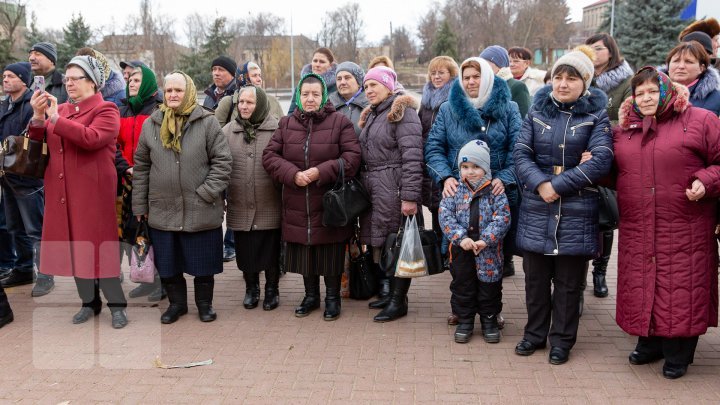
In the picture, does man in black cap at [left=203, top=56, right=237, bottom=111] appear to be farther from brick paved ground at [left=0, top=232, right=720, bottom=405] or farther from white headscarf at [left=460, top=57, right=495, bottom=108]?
white headscarf at [left=460, top=57, right=495, bottom=108]

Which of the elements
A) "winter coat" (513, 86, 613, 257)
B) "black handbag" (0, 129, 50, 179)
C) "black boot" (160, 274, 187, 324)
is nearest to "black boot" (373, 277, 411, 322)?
"winter coat" (513, 86, 613, 257)

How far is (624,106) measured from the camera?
3.98 metres

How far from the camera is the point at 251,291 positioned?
216 inches

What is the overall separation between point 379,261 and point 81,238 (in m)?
2.39

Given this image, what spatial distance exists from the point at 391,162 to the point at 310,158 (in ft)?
2.14

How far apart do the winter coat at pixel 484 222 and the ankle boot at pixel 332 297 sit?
1.16 m

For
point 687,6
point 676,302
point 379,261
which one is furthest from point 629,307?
point 687,6

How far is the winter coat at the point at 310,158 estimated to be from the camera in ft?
16.2

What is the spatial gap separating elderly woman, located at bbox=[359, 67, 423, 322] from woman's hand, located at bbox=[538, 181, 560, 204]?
110cm

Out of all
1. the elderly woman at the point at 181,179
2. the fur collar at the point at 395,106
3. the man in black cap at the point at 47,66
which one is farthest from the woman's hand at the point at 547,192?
the man in black cap at the point at 47,66

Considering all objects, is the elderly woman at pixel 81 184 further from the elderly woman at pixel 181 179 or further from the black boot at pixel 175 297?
the black boot at pixel 175 297

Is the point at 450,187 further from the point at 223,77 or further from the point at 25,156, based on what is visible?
the point at 223,77

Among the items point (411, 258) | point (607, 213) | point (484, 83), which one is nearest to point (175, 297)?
point (411, 258)

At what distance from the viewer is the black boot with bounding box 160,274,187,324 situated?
5.14 metres
